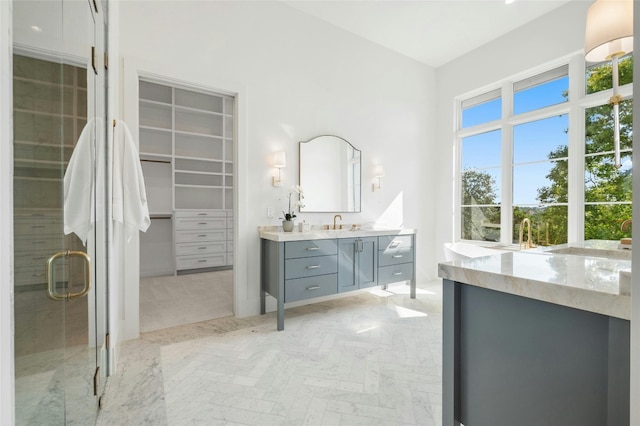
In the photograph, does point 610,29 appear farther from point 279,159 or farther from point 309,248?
point 279,159

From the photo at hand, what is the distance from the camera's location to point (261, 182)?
10.6 feet

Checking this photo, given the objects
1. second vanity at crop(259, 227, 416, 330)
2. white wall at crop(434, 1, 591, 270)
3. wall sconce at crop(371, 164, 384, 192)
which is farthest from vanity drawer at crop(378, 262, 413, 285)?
white wall at crop(434, 1, 591, 270)

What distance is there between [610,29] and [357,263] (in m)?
2.55

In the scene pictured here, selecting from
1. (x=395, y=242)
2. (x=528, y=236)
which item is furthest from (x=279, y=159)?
(x=528, y=236)

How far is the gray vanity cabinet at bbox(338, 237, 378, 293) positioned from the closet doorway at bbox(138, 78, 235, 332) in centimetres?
209

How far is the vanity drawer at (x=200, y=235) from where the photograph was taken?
5004 millimetres

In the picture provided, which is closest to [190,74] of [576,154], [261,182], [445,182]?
[261,182]

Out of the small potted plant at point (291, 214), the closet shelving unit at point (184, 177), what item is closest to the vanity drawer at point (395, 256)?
the small potted plant at point (291, 214)

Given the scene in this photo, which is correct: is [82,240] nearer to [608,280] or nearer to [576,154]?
[608,280]

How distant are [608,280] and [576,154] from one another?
335cm

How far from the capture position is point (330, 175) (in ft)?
12.1

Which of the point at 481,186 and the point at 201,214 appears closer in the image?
the point at 481,186

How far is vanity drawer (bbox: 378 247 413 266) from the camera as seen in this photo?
137 inches

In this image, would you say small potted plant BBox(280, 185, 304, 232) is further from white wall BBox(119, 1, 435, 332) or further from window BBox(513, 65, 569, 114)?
window BBox(513, 65, 569, 114)
